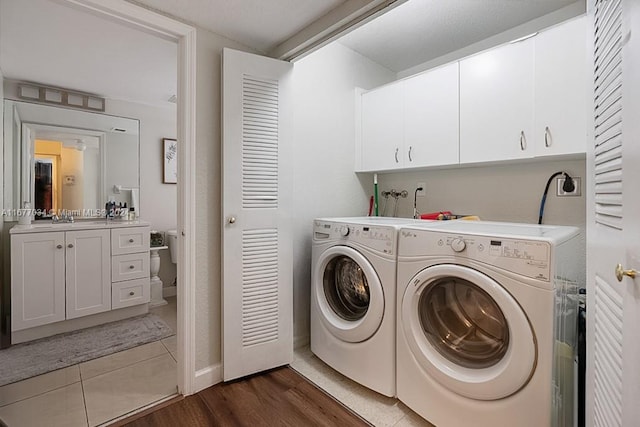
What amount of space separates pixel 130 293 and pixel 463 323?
2.92 metres

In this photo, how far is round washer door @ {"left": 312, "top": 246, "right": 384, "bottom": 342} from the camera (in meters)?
1.73

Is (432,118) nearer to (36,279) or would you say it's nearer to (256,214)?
(256,214)

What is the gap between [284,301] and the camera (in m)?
2.08

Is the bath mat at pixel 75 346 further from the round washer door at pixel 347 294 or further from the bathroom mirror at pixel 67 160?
the round washer door at pixel 347 294

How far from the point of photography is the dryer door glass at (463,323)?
1350 millimetres

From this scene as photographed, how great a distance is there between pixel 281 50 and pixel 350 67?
0.83 metres

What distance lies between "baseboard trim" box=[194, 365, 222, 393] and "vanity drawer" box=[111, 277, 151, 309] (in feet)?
5.23

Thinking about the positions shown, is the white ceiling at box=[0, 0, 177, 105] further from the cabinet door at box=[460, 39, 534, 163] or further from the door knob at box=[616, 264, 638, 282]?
the door knob at box=[616, 264, 638, 282]

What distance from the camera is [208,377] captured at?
6.06 feet

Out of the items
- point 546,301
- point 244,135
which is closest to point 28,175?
point 244,135

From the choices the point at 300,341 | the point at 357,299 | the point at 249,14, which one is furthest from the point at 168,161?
the point at 357,299

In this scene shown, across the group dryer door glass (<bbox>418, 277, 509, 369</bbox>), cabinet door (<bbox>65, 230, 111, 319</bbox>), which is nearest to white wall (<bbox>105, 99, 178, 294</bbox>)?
cabinet door (<bbox>65, 230, 111, 319</bbox>)

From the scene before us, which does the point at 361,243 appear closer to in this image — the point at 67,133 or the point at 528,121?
the point at 528,121

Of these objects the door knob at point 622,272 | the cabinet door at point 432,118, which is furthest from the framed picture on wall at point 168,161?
the door knob at point 622,272
